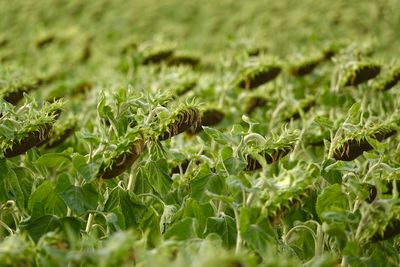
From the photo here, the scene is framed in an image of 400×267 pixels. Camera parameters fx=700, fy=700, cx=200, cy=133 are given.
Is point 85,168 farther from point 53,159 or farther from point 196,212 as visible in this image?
point 196,212

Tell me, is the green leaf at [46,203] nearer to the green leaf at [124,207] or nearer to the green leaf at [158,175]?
the green leaf at [124,207]

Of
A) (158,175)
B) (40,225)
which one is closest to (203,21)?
(158,175)

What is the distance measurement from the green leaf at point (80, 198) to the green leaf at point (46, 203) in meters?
0.09

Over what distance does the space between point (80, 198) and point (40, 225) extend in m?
0.11

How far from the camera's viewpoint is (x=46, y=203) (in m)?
1.71

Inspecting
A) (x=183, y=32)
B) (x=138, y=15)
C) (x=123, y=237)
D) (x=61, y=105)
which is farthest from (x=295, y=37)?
(x=123, y=237)

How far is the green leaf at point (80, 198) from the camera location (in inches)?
63.5

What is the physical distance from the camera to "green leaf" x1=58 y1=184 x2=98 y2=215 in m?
1.61

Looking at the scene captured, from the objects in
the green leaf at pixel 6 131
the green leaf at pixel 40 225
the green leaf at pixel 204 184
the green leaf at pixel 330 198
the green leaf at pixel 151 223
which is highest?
the green leaf at pixel 6 131

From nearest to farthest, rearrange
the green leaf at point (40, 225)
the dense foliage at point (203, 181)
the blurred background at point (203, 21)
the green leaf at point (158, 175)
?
the dense foliage at point (203, 181) < the green leaf at point (40, 225) < the green leaf at point (158, 175) < the blurred background at point (203, 21)

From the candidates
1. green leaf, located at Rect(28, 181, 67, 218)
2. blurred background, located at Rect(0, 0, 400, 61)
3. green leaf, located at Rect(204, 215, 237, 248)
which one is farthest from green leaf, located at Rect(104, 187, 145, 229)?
blurred background, located at Rect(0, 0, 400, 61)

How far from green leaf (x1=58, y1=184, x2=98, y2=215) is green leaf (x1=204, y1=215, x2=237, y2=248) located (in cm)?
28

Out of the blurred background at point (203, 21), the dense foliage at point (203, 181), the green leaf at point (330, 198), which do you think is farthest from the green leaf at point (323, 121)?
the blurred background at point (203, 21)

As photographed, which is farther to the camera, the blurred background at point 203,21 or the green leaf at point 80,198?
the blurred background at point 203,21
